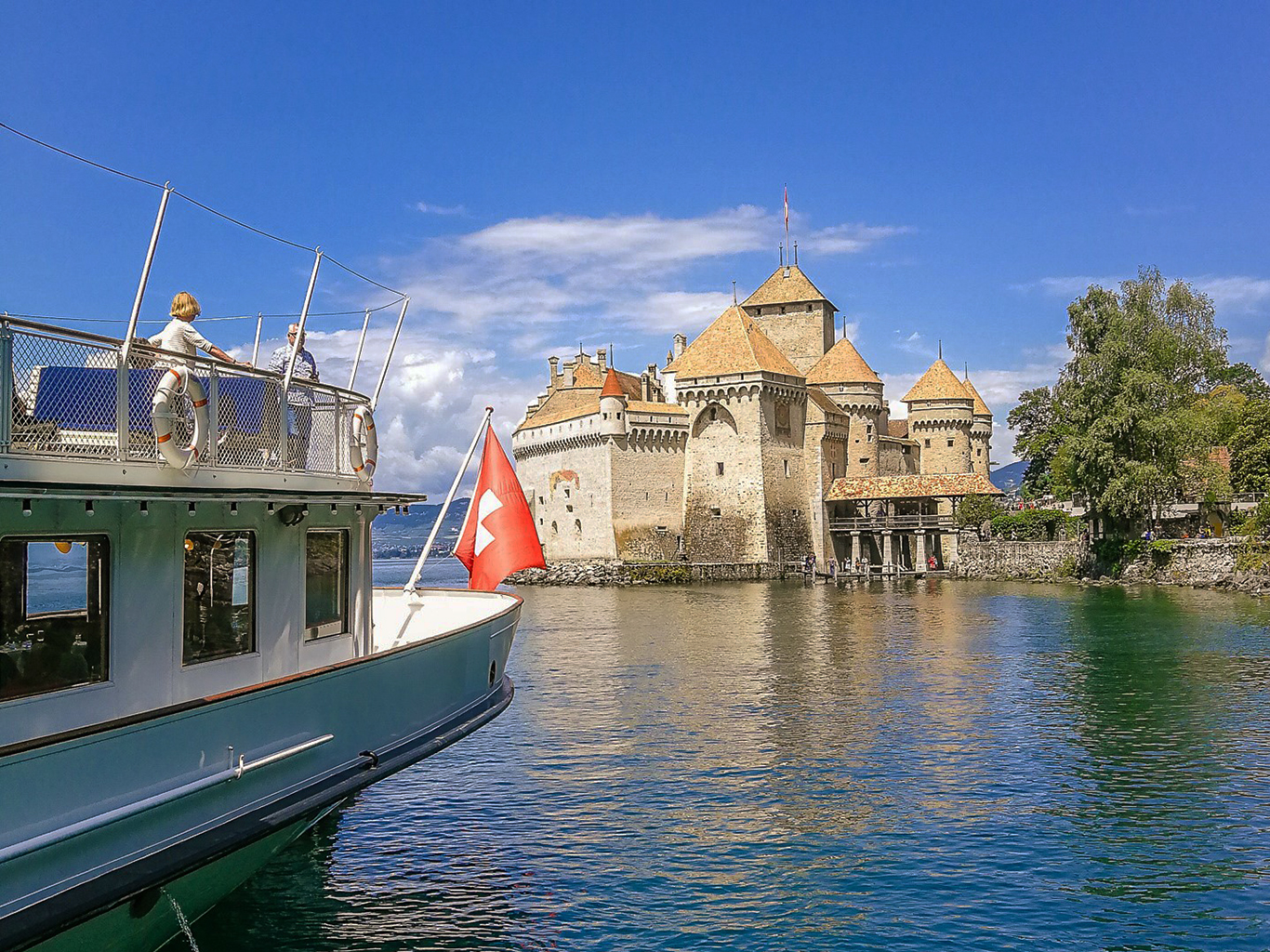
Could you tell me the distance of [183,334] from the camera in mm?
8688

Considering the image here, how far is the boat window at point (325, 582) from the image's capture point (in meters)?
9.72

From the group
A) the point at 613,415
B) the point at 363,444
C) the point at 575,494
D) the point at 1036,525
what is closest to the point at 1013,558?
the point at 1036,525

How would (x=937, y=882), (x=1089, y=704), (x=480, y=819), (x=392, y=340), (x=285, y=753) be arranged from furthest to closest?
(x=1089, y=704)
(x=480, y=819)
(x=392, y=340)
(x=937, y=882)
(x=285, y=753)

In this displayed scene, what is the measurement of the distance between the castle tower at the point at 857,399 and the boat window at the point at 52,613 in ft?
213

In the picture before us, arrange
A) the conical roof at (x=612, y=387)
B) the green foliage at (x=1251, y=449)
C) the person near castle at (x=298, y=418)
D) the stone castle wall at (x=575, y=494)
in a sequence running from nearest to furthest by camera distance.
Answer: the person near castle at (x=298, y=418), the green foliage at (x=1251, y=449), the conical roof at (x=612, y=387), the stone castle wall at (x=575, y=494)

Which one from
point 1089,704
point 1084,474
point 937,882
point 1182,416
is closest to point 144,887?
point 937,882

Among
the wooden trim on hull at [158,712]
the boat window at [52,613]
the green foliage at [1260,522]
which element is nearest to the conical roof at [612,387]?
the green foliage at [1260,522]

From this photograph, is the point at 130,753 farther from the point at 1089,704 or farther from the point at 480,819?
the point at 1089,704

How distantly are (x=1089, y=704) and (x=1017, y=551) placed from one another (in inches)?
1573

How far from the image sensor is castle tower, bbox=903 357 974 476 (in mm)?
76938

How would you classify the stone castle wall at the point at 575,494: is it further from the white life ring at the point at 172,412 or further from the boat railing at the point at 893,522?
the white life ring at the point at 172,412

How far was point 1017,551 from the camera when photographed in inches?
2282

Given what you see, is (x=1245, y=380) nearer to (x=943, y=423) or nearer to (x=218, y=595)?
Result: (x=943, y=423)

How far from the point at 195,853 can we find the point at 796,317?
239ft
